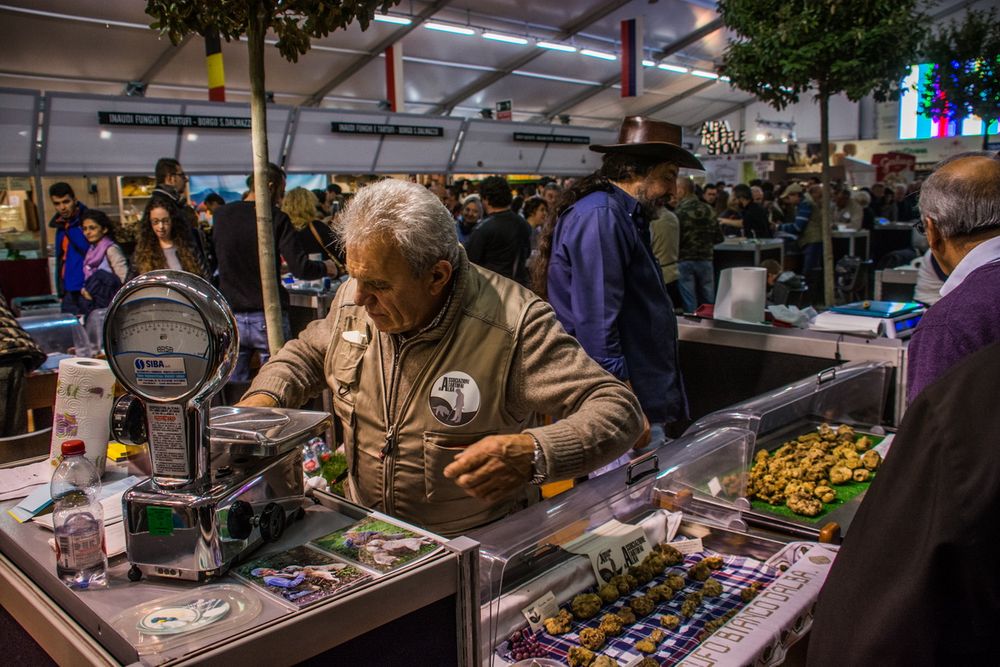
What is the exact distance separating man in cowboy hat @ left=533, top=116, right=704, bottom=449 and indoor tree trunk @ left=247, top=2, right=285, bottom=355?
108 cm

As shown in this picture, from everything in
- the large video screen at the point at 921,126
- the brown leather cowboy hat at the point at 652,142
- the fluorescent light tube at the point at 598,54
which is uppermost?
the fluorescent light tube at the point at 598,54

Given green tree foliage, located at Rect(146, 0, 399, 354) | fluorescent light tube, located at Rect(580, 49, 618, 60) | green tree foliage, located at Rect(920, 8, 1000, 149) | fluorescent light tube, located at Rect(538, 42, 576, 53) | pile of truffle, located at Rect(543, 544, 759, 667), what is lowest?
pile of truffle, located at Rect(543, 544, 759, 667)

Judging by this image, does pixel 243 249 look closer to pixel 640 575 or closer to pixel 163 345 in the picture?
pixel 640 575

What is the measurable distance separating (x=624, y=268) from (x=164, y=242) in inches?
117

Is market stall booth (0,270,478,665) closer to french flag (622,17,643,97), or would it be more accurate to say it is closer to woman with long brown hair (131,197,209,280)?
woman with long brown hair (131,197,209,280)

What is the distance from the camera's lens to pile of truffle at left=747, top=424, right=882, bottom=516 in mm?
2459

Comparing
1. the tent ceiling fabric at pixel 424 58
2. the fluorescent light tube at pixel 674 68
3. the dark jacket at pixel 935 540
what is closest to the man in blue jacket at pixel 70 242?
the dark jacket at pixel 935 540

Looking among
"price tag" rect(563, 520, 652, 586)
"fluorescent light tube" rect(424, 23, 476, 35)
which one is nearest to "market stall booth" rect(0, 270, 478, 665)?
"price tag" rect(563, 520, 652, 586)

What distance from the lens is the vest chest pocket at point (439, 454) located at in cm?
170

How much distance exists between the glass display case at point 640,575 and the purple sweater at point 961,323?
0.54 metres

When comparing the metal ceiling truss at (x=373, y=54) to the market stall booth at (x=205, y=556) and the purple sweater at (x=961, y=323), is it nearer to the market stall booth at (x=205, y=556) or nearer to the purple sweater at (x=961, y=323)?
the purple sweater at (x=961, y=323)

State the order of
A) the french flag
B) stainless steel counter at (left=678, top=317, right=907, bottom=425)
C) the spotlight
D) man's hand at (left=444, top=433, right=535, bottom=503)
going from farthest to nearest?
the french flag, the spotlight, stainless steel counter at (left=678, top=317, right=907, bottom=425), man's hand at (left=444, top=433, right=535, bottom=503)

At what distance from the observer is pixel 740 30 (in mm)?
6590

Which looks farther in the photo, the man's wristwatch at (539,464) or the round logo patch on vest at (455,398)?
the round logo patch on vest at (455,398)
